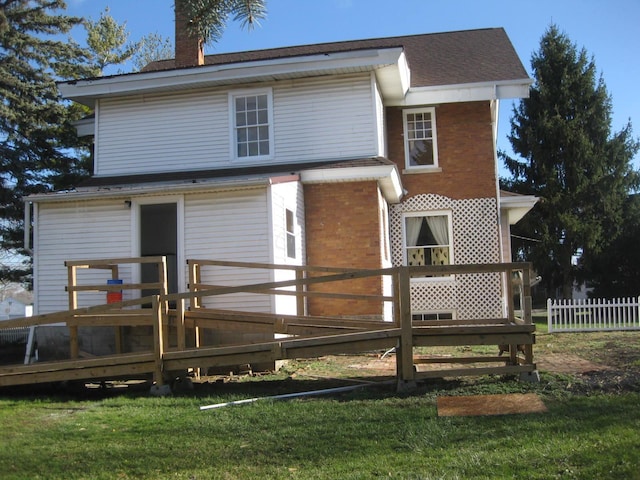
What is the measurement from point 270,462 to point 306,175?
8711mm

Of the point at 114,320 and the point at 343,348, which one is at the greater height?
the point at 114,320

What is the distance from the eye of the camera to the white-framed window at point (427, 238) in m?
16.6

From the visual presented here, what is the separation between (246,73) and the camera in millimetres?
13789

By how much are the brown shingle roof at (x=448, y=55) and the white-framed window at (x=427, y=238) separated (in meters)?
3.55

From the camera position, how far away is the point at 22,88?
22.7 meters

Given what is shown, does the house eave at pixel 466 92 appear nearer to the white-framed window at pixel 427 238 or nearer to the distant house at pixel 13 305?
the white-framed window at pixel 427 238

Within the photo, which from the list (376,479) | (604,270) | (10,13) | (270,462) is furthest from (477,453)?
(604,270)

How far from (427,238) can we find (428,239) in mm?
40

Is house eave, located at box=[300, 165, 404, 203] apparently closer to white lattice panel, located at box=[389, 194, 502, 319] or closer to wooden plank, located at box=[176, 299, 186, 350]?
white lattice panel, located at box=[389, 194, 502, 319]

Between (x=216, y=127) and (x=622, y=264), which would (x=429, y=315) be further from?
(x=622, y=264)

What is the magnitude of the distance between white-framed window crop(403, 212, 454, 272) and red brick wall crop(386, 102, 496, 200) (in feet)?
2.16

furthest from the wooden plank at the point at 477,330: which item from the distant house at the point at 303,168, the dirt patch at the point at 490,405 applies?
the distant house at the point at 303,168

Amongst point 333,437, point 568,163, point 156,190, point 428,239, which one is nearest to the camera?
point 333,437

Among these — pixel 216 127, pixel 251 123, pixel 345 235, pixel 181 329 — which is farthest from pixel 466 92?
pixel 181 329
